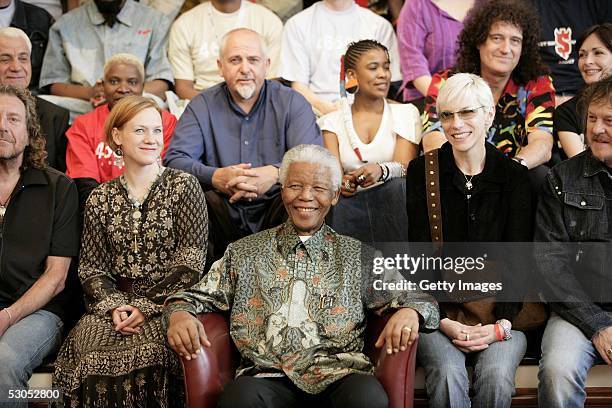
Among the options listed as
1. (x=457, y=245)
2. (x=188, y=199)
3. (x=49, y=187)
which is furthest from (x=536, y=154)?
(x=49, y=187)

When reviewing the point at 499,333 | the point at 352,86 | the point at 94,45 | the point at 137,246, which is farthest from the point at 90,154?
the point at 499,333

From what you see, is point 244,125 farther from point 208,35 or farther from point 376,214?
point 208,35

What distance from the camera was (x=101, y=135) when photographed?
4160 mm

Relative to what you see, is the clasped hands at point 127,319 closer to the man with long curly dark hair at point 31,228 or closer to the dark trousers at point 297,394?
the man with long curly dark hair at point 31,228

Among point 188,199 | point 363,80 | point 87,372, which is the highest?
point 363,80

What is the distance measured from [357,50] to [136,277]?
1.60 meters

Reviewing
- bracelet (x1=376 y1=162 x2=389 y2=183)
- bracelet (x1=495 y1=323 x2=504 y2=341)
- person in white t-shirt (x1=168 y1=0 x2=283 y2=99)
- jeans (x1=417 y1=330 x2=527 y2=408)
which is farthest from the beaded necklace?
person in white t-shirt (x1=168 y1=0 x2=283 y2=99)

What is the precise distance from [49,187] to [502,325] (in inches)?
69.7

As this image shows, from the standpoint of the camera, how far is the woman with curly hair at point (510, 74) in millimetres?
3959

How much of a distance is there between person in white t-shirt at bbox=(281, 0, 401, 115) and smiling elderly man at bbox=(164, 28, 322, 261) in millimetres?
754

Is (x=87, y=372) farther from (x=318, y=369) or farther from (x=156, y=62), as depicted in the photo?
(x=156, y=62)

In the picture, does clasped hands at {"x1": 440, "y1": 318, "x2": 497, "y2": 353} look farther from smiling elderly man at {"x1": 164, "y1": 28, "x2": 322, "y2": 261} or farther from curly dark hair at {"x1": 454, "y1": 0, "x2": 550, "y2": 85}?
curly dark hair at {"x1": 454, "y1": 0, "x2": 550, "y2": 85}

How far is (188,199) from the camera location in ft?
11.0

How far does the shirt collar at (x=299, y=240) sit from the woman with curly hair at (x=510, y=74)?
1.04 meters
